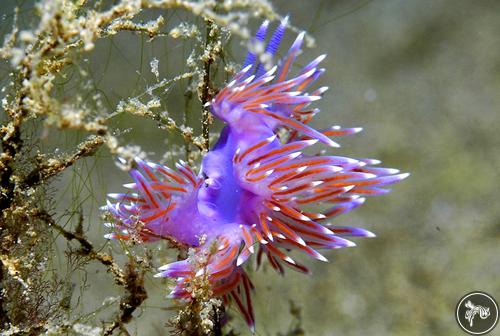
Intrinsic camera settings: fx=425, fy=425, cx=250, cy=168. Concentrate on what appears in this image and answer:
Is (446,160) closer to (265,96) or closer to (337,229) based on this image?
(337,229)

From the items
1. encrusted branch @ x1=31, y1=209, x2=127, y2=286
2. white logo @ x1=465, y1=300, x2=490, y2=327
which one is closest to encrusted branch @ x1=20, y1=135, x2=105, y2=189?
encrusted branch @ x1=31, y1=209, x2=127, y2=286

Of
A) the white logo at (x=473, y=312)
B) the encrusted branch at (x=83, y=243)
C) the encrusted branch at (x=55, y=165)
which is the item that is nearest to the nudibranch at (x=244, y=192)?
the encrusted branch at (x=83, y=243)

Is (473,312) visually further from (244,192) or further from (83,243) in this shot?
(83,243)

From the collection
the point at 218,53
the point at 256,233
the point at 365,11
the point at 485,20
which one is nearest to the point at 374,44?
the point at 365,11

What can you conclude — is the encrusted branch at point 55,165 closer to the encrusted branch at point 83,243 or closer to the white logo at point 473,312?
the encrusted branch at point 83,243

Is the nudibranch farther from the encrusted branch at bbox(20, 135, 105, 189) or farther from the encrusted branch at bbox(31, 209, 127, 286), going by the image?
the encrusted branch at bbox(20, 135, 105, 189)
